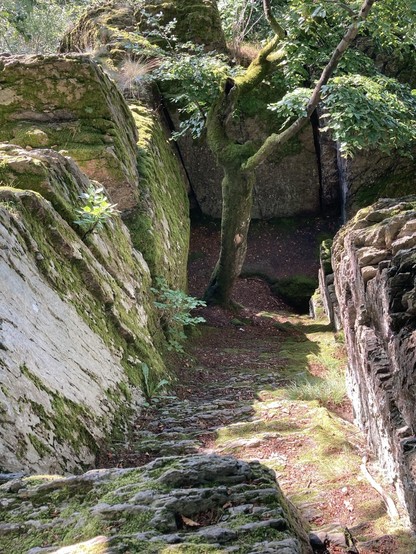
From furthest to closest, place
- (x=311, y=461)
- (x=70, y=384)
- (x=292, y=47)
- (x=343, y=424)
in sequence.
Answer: (x=292, y=47)
(x=343, y=424)
(x=70, y=384)
(x=311, y=461)

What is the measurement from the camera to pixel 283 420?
17.6 feet

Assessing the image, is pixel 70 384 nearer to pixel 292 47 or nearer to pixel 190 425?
pixel 190 425

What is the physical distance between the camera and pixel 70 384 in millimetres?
4574

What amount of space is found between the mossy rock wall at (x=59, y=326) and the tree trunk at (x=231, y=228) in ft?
15.7

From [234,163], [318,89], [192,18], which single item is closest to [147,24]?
[192,18]

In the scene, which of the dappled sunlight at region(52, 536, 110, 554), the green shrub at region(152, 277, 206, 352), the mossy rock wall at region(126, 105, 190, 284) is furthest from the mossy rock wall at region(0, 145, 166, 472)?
the mossy rock wall at region(126, 105, 190, 284)

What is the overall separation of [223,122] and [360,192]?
549 centimetres

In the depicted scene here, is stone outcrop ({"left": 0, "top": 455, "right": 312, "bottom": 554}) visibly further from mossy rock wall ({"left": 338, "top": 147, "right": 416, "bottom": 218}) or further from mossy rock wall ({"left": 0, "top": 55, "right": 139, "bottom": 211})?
mossy rock wall ({"left": 338, "top": 147, "right": 416, "bottom": 218})

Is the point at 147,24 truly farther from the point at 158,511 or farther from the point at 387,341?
the point at 158,511

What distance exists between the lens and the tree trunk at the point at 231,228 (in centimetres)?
1192

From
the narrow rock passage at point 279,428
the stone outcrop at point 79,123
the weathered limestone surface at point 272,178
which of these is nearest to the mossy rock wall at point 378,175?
the weathered limestone surface at point 272,178

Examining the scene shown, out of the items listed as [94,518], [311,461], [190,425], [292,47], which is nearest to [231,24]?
[292,47]

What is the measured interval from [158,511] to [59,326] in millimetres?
2648

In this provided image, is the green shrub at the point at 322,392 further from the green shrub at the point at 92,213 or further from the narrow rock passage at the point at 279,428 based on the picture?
the green shrub at the point at 92,213
